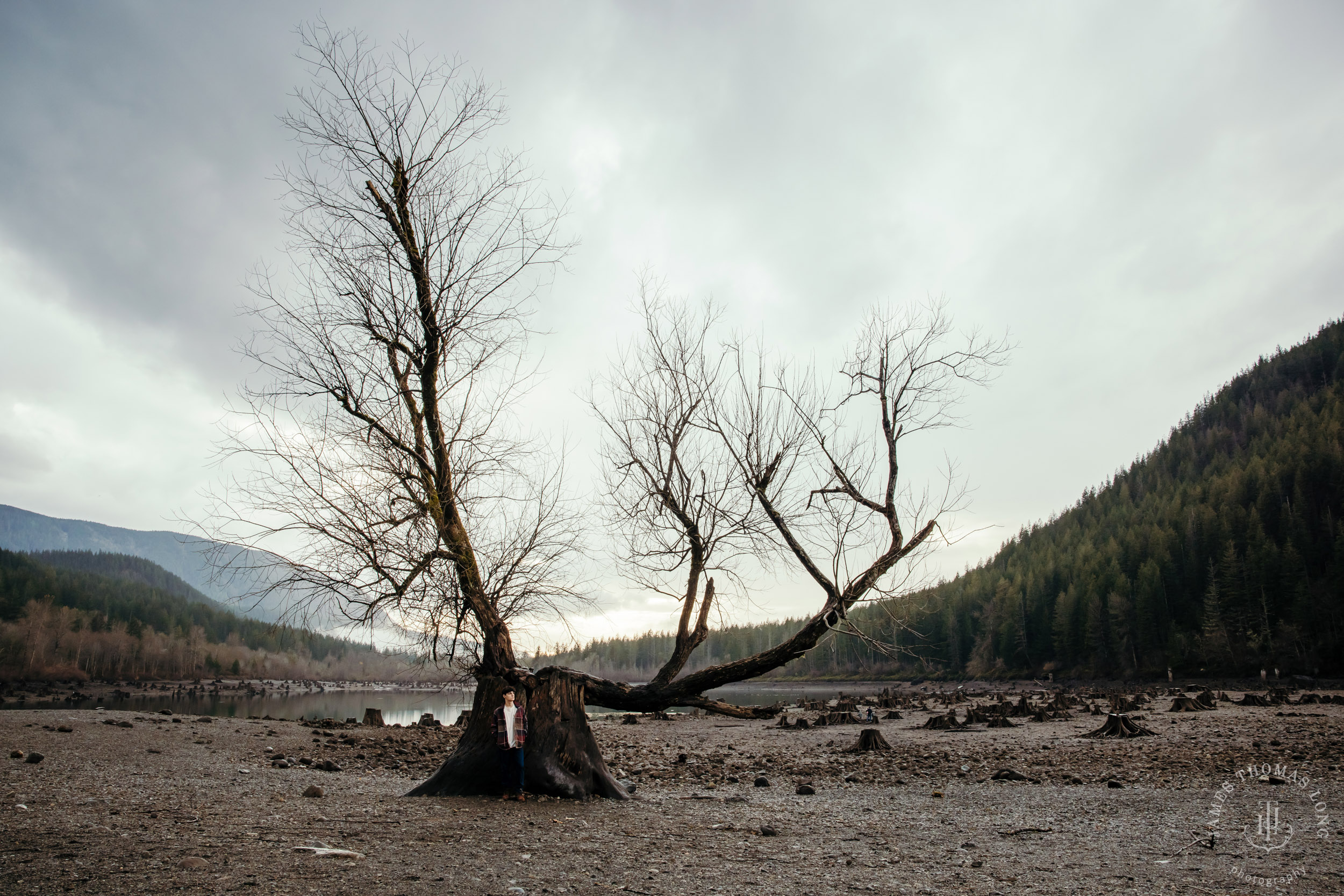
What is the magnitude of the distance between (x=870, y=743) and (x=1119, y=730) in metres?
7.41

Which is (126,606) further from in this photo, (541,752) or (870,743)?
(541,752)

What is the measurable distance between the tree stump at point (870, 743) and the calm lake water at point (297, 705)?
30.6ft

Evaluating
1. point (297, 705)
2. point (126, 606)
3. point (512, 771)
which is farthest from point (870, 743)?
point (126, 606)

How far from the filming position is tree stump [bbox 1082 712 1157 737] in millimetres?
19438

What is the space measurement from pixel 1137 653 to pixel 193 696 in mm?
96558

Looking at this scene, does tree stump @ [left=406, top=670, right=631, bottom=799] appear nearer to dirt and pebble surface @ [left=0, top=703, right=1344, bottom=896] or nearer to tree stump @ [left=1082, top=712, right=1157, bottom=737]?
dirt and pebble surface @ [left=0, top=703, right=1344, bottom=896]

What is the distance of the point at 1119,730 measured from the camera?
19.6m

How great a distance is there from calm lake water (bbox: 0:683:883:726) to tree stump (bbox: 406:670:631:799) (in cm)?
319

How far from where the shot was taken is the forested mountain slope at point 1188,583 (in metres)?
62.5

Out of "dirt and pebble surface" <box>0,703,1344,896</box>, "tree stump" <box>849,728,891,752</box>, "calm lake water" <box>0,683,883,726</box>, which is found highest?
"dirt and pebble surface" <box>0,703,1344,896</box>

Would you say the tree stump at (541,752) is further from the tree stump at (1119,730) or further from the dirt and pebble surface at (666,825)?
the tree stump at (1119,730)

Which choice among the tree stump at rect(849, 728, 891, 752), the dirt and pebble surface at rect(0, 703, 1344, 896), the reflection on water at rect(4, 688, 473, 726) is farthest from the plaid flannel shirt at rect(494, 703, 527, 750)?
the reflection on water at rect(4, 688, 473, 726)

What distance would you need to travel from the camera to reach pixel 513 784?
9609 millimetres

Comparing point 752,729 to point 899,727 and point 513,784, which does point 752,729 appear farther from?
point 513,784
